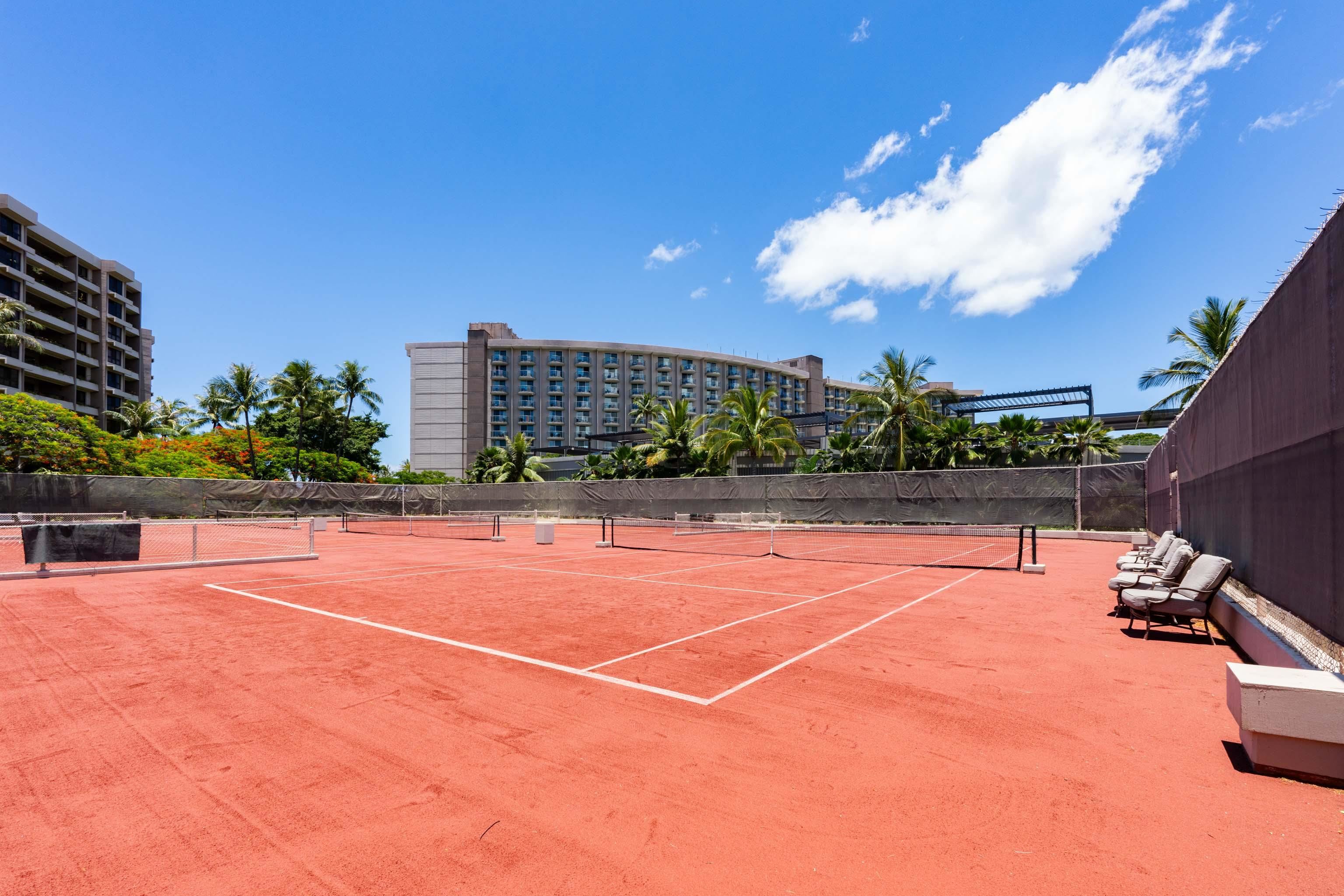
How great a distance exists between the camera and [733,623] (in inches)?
352

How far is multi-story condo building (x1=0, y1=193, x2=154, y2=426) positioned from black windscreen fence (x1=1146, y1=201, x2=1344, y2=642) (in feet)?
243

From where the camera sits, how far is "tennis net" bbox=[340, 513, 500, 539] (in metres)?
30.8

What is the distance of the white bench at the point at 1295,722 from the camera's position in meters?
3.96

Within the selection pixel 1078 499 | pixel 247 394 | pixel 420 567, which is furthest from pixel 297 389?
pixel 1078 499

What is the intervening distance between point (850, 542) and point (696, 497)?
11.5m

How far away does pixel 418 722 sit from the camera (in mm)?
5090

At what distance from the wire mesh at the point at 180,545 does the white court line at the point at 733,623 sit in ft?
42.7

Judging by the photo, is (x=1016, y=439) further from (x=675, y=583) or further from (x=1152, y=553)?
(x=675, y=583)

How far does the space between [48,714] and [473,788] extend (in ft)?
13.6

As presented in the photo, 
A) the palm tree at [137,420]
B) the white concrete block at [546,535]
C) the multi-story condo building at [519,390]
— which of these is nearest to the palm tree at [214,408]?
the palm tree at [137,420]

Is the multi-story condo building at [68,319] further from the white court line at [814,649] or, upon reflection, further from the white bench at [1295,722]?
the white bench at [1295,722]

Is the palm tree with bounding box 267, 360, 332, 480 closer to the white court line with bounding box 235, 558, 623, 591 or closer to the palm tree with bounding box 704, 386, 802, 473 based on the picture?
the palm tree with bounding box 704, 386, 802, 473

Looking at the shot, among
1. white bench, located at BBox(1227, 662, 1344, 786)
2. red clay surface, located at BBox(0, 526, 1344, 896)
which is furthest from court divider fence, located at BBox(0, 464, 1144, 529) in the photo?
white bench, located at BBox(1227, 662, 1344, 786)

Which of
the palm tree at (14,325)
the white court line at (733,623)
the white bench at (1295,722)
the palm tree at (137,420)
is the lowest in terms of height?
the white court line at (733,623)
